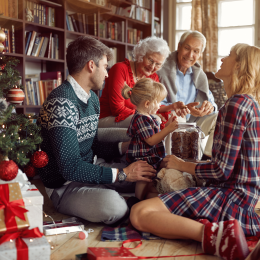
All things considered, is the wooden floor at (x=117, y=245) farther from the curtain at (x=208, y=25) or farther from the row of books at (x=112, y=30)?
the curtain at (x=208, y=25)

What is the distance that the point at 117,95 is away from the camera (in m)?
2.55

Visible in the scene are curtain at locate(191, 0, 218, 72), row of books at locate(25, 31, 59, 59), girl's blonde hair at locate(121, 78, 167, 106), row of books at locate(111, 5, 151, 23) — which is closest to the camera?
girl's blonde hair at locate(121, 78, 167, 106)

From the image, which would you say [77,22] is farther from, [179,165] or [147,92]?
[179,165]

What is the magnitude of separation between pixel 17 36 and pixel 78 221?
86.1 inches

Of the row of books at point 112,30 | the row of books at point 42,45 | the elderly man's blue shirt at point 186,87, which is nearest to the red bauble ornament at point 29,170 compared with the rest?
the elderly man's blue shirt at point 186,87

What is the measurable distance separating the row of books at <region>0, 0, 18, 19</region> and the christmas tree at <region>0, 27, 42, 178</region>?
1.83 meters

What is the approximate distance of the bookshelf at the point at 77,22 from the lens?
10.2 feet

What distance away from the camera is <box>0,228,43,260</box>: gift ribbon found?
112cm

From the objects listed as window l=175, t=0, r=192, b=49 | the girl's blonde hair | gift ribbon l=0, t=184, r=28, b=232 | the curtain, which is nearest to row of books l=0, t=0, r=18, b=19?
the girl's blonde hair

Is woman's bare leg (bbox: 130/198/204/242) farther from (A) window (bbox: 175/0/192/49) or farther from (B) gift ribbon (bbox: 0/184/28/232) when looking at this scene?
(A) window (bbox: 175/0/192/49)

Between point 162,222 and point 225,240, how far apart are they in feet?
0.95

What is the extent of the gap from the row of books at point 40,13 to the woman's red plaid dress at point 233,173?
8.09 feet

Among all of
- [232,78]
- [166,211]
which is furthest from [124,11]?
[166,211]

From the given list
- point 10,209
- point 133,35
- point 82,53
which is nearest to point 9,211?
point 10,209
